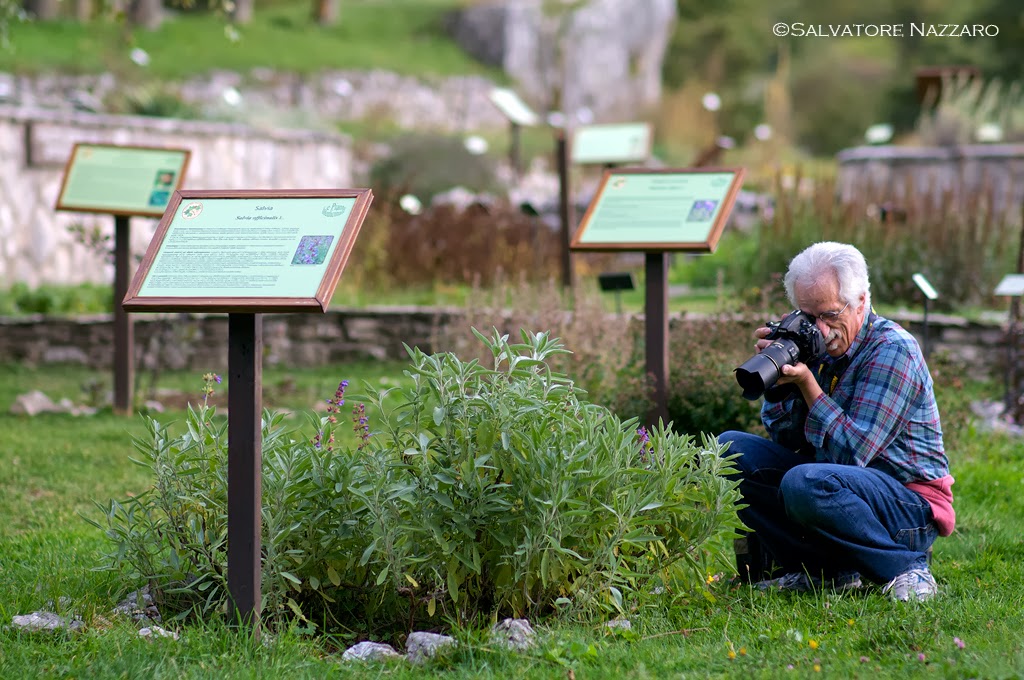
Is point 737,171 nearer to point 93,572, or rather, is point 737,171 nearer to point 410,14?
point 93,572

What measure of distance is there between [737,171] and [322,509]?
268 centimetres

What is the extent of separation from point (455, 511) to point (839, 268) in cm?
140

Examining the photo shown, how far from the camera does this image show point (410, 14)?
30.5 m

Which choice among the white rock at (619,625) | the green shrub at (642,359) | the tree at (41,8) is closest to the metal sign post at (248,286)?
the white rock at (619,625)

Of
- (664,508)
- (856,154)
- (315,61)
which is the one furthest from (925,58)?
(664,508)

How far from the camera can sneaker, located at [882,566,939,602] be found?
147 inches

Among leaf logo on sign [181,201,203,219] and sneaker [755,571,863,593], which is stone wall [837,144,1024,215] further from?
leaf logo on sign [181,201,203,219]

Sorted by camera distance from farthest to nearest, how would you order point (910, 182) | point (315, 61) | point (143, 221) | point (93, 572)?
point (315, 61) → point (143, 221) → point (910, 182) → point (93, 572)

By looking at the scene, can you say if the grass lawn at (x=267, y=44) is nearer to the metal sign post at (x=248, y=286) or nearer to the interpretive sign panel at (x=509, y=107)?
the interpretive sign panel at (x=509, y=107)

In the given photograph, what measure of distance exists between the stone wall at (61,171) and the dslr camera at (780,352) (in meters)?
7.63

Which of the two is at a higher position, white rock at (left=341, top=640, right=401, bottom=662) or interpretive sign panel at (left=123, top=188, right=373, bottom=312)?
interpretive sign panel at (left=123, top=188, right=373, bottom=312)

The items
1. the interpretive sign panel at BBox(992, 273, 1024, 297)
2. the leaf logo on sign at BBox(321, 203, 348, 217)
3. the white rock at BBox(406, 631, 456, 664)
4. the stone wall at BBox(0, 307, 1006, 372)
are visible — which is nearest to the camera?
the white rock at BBox(406, 631, 456, 664)

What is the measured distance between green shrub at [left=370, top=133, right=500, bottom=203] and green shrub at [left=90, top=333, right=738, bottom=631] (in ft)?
36.8

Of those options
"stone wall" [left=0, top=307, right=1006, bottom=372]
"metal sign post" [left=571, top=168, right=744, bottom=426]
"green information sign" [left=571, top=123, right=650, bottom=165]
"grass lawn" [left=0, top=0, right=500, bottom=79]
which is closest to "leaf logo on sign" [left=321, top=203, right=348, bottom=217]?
"metal sign post" [left=571, top=168, right=744, bottom=426]
